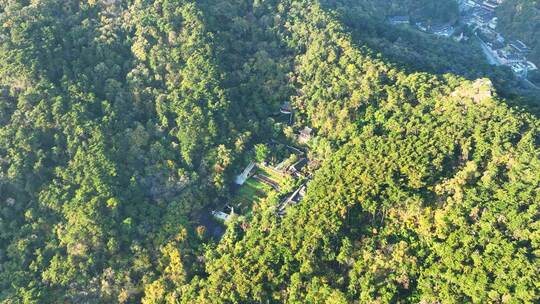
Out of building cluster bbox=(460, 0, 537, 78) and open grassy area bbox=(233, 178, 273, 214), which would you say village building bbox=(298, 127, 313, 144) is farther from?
building cluster bbox=(460, 0, 537, 78)

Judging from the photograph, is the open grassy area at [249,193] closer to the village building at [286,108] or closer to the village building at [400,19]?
the village building at [286,108]

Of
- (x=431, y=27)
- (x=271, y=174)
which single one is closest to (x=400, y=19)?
(x=431, y=27)

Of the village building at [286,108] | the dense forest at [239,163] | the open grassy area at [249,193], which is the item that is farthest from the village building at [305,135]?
the open grassy area at [249,193]

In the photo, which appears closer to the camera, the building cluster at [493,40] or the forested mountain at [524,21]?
the building cluster at [493,40]

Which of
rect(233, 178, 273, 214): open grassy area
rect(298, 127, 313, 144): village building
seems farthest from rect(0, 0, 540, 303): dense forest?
rect(233, 178, 273, 214): open grassy area

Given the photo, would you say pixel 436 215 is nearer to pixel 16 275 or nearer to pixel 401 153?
pixel 401 153

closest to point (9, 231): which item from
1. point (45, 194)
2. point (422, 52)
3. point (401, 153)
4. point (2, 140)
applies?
point (45, 194)

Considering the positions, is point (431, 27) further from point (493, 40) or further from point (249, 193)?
point (249, 193)
